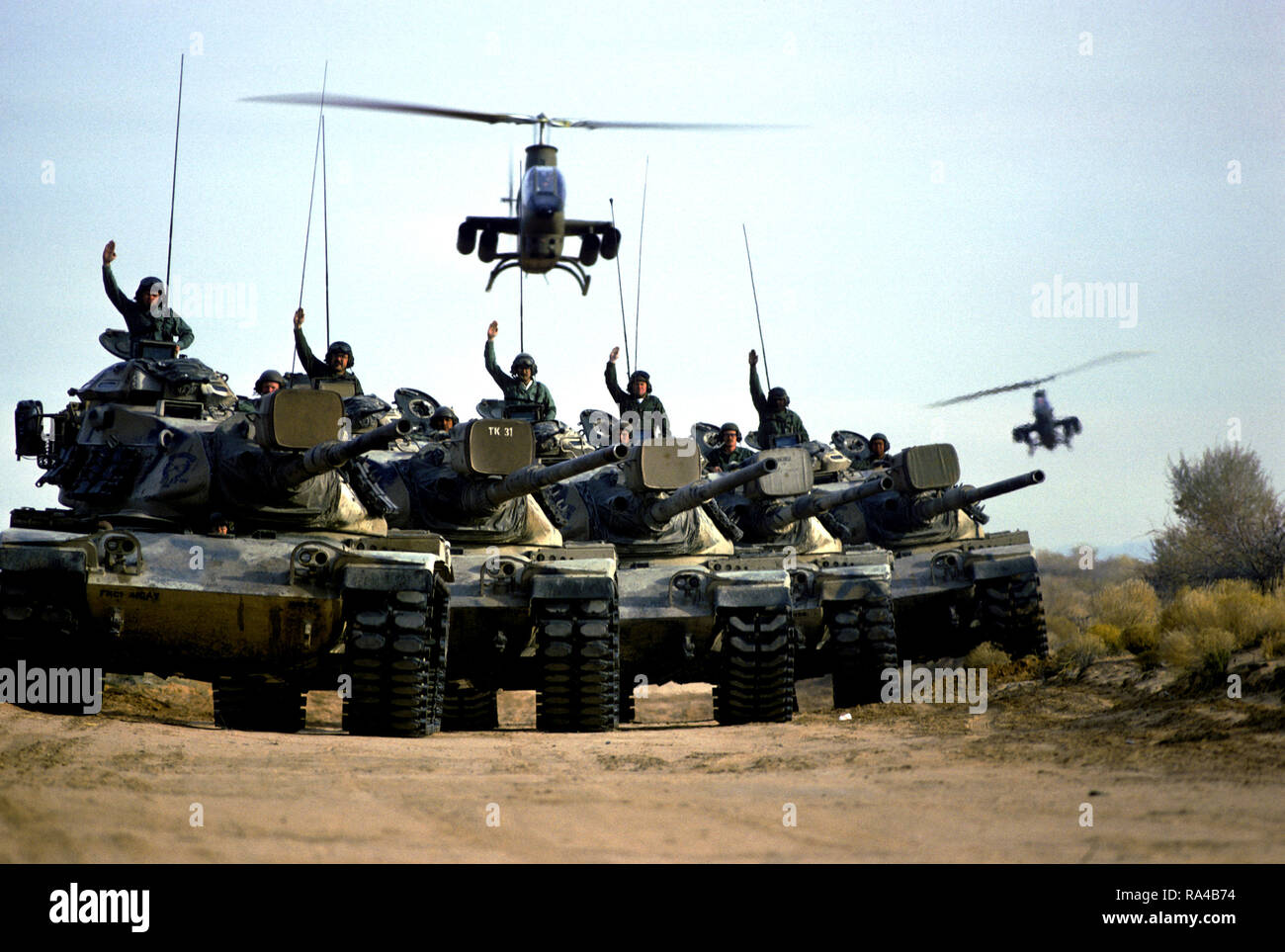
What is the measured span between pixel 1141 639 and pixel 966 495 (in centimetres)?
321

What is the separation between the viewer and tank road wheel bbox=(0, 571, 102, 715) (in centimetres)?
1226

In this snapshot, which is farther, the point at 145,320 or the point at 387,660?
the point at 145,320

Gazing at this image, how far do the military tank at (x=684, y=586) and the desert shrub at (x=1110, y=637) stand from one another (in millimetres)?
5335

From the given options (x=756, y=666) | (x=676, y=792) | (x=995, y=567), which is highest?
(x=995, y=567)

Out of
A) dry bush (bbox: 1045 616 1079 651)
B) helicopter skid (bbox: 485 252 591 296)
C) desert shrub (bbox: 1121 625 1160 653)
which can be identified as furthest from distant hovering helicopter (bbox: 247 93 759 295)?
dry bush (bbox: 1045 616 1079 651)

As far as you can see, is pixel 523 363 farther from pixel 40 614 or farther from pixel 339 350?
pixel 40 614

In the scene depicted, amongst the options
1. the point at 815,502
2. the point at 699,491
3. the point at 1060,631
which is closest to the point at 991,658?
the point at 815,502

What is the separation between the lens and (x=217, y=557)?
41.6 feet

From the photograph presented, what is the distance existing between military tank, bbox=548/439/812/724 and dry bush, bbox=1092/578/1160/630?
7694 mm

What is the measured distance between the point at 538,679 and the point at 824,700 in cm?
1024

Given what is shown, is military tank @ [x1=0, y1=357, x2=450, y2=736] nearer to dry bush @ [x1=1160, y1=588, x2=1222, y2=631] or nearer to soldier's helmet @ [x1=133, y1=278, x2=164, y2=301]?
soldier's helmet @ [x1=133, y1=278, x2=164, y2=301]

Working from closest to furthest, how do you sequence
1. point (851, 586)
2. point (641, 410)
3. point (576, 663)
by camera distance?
point (576, 663)
point (851, 586)
point (641, 410)
